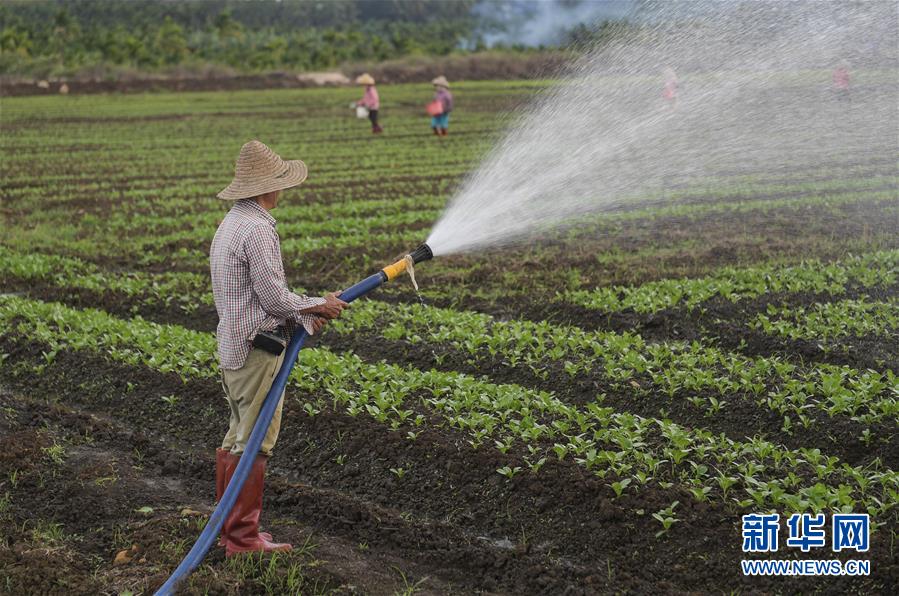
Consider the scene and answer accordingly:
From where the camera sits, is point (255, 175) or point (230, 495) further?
point (255, 175)

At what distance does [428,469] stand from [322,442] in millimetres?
948

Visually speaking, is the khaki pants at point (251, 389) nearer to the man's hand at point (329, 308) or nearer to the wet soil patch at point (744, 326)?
the man's hand at point (329, 308)

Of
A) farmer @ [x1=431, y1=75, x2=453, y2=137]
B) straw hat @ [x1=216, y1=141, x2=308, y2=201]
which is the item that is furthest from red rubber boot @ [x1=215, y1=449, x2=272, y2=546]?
farmer @ [x1=431, y1=75, x2=453, y2=137]

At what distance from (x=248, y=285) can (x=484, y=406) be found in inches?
92.8

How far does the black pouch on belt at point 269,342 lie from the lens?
492 cm

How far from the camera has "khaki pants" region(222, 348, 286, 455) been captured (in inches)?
197

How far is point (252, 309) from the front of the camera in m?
4.96

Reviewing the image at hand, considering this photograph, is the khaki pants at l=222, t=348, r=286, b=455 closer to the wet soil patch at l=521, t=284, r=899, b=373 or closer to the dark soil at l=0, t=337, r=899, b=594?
the dark soil at l=0, t=337, r=899, b=594

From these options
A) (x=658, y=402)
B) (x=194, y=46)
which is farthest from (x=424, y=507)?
(x=194, y=46)

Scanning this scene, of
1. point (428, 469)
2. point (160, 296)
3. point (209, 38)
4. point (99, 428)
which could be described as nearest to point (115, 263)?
point (160, 296)

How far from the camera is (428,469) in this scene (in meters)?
6.20

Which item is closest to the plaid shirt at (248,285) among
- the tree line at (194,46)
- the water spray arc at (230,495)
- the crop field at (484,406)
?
the water spray arc at (230,495)

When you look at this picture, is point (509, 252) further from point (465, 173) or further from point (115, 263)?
point (465, 173)

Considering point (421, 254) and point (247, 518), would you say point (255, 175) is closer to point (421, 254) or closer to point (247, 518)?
point (421, 254)
